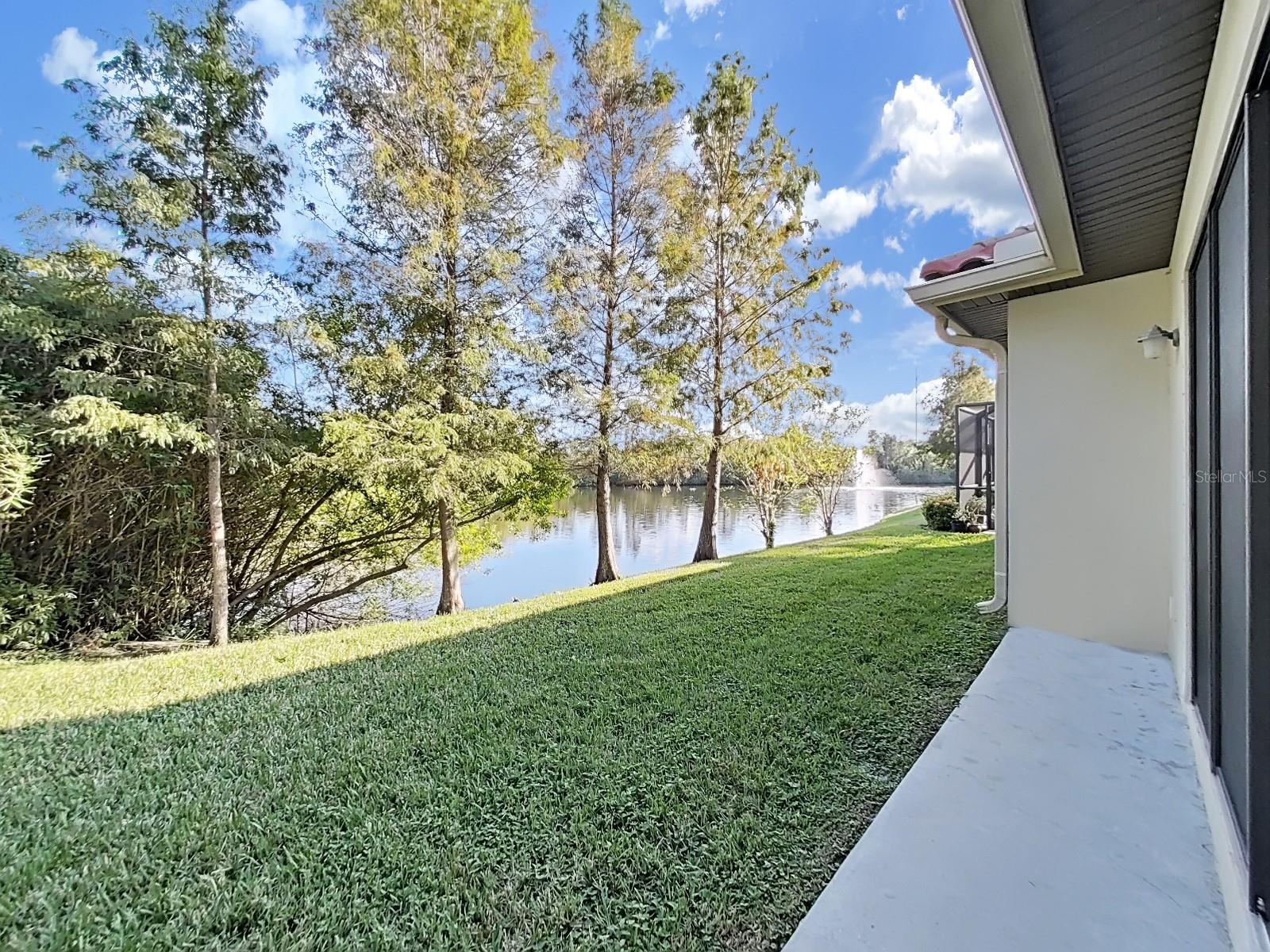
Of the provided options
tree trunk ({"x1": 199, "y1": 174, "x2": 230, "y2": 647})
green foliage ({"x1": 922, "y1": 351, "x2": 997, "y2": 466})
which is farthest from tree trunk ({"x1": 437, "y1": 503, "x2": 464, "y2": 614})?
green foliage ({"x1": 922, "y1": 351, "x2": 997, "y2": 466})

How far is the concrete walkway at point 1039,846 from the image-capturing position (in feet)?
4.61

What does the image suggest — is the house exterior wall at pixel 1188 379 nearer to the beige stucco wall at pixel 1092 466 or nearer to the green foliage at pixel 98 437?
the beige stucco wall at pixel 1092 466

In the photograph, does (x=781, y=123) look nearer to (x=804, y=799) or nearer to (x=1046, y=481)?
(x=1046, y=481)

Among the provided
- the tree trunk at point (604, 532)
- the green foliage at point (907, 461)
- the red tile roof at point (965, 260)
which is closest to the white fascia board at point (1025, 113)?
the red tile roof at point (965, 260)

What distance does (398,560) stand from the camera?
8.52 metres

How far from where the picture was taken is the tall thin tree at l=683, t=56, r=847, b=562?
26.9 ft

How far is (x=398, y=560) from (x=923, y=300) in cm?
815

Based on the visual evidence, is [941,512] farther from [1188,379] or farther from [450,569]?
[450,569]

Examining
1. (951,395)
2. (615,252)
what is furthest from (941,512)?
(951,395)

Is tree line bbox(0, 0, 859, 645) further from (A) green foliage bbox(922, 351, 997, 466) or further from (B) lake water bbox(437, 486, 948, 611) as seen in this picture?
(A) green foliage bbox(922, 351, 997, 466)

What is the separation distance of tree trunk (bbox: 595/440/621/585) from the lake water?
59 cm

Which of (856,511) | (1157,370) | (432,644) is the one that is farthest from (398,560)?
(856,511)

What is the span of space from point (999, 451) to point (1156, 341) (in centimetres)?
154

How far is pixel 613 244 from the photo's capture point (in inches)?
314
